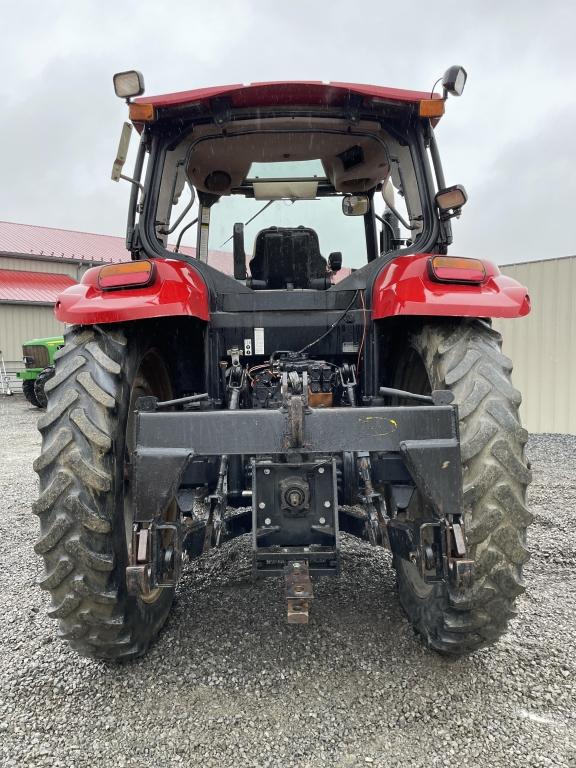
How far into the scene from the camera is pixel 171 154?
2.72 metres

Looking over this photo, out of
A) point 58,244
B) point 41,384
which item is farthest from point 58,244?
point 41,384

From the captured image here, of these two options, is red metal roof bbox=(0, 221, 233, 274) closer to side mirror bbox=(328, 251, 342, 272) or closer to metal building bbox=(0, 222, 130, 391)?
metal building bbox=(0, 222, 130, 391)

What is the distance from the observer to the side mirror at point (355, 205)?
3.39 meters

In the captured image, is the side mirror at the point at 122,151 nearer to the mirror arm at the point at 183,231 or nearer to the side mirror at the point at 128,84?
the side mirror at the point at 128,84

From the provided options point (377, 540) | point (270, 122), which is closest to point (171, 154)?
point (270, 122)

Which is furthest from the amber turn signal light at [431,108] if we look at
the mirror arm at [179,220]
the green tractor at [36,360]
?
the green tractor at [36,360]

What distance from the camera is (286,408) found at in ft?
5.97

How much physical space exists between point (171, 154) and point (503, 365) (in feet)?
6.07

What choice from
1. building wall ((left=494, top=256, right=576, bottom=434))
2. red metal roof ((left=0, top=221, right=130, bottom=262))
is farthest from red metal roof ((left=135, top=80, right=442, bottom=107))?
red metal roof ((left=0, top=221, right=130, bottom=262))

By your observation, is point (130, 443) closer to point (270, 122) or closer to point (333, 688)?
point (333, 688)

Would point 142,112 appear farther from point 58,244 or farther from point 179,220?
point 58,244

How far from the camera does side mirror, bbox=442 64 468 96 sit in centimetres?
235

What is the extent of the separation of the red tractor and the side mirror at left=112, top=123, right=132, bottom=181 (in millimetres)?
13

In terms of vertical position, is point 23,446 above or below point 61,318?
below
